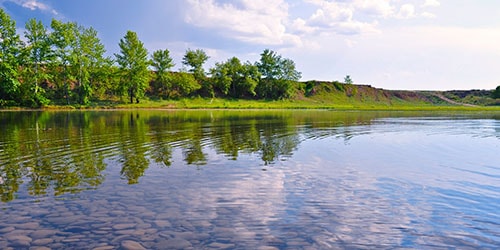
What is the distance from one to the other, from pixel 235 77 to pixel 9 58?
6655 cm

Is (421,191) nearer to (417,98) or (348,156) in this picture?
(348,156)

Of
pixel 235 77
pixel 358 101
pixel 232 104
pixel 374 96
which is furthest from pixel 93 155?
pixel 374 96

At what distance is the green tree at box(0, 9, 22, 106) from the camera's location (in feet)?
228

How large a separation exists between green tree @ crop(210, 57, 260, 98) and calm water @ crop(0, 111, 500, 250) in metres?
97.7

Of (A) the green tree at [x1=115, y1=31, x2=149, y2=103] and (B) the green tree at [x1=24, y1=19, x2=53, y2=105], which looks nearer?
(B) the green tree at [x1=24, y1=19, x2=53, y2=105]

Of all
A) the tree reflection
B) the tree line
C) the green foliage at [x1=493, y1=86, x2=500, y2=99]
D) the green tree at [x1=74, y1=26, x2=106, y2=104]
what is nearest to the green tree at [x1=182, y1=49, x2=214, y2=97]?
the tree line

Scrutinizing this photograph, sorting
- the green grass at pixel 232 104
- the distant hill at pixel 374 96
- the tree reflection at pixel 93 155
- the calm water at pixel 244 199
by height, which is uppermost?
the distant hill at pixel 374 96

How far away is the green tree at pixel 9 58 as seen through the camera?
6956cm

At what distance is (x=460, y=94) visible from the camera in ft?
575

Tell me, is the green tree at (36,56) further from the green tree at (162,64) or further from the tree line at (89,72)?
the green tree at (162,64)

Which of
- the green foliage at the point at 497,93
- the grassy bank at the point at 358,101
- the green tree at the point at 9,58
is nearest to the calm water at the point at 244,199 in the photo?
the green tree at the point at 9,58

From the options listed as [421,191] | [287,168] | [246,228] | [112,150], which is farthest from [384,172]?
[112,150]

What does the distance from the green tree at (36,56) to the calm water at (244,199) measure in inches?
2529

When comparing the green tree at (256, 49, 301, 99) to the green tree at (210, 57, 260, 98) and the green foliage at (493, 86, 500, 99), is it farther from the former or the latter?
the green foliage at (493, 86, 500, 99)
